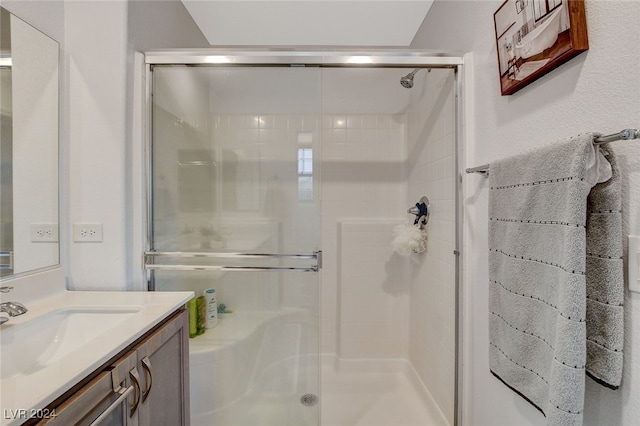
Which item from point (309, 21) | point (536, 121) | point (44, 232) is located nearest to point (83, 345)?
point (44, 232)

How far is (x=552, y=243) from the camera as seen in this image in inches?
27.5

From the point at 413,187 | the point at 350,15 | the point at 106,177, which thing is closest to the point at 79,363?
the point at 106,177

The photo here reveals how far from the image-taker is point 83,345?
74 centimetres

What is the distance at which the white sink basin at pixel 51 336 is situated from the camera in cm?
80

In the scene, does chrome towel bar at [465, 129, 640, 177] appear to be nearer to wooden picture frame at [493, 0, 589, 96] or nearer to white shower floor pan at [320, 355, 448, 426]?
wooden picture frame at [493, 0, 589, 96]

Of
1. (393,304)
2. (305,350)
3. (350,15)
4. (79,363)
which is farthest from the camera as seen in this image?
(393,304)

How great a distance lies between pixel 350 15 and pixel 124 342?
2069 millimetres

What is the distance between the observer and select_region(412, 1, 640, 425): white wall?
0.61 meters

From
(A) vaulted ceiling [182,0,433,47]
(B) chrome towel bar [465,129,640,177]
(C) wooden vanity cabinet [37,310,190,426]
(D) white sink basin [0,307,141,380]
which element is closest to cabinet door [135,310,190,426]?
(C) wooden vanity cabinet [37,310,190,426]

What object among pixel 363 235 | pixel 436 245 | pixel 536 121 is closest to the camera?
pixel 536 121

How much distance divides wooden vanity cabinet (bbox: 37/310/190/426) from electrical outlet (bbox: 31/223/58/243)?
2.15ft

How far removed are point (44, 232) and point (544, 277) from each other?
180 centimetres

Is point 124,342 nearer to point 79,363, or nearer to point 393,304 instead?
point 79,363

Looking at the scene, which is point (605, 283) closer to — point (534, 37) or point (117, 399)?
point (534, 37)
